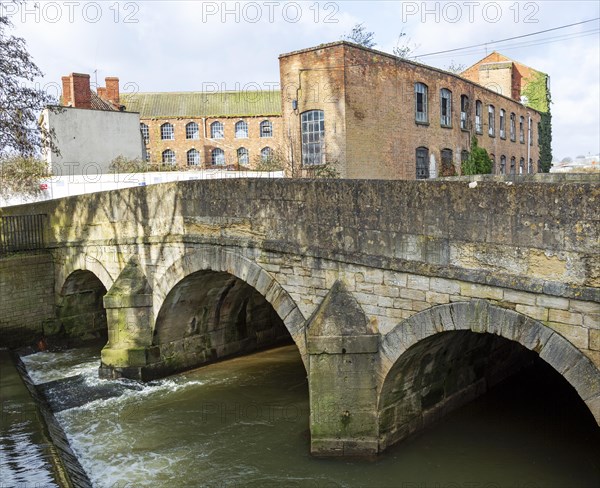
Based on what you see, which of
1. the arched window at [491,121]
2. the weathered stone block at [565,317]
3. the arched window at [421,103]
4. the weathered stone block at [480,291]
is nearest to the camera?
the weathered stone block at [565,317]

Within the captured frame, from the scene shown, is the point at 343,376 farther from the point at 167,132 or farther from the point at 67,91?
the point at 167,132

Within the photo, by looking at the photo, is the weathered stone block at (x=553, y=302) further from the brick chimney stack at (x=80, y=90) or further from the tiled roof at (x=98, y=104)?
the tiled roof at (x=98, y=104)

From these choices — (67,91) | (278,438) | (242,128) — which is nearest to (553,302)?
(278,438)

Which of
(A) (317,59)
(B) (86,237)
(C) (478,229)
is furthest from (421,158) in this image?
(C) (478,229)

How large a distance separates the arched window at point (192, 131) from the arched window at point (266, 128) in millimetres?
4515

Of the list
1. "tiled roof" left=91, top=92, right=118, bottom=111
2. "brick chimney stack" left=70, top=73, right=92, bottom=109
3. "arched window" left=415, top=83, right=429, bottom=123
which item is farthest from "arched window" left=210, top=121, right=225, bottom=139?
"arched window" left=415, top=83, right=429, bottom=123

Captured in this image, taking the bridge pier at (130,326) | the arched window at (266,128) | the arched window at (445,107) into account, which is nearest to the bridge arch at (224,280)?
the bridge pier at (130,326)

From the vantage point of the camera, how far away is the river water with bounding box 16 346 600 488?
784cm

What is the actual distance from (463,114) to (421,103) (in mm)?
3414

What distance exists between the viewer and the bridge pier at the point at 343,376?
7824 mm

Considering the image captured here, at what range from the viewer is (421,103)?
2016cm

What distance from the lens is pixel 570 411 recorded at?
9883mm

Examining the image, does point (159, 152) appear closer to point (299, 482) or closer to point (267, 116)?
point (267, 116)

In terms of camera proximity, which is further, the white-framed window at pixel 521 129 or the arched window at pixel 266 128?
the arched window at pixel 266 128
